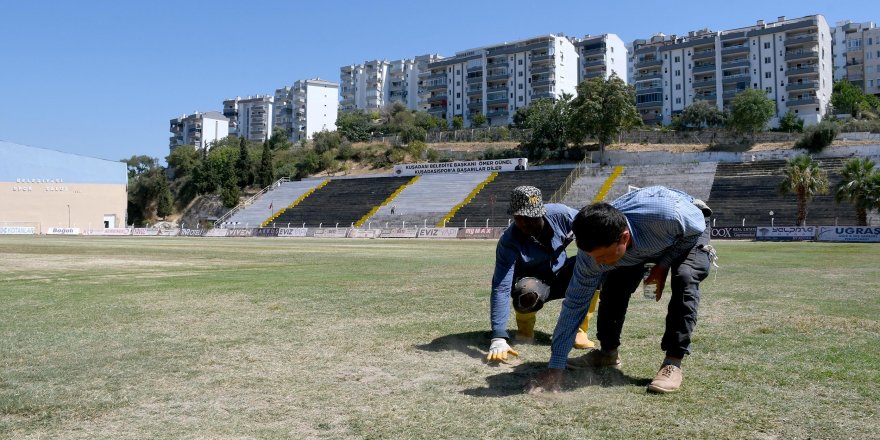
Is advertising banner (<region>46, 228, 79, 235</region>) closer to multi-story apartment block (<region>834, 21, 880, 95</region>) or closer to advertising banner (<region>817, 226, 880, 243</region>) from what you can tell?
advertising banner (<region>817, 226, 880, 243</region>)

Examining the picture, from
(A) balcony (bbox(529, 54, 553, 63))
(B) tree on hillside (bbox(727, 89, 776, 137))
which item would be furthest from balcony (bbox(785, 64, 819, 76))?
(A) balcony (bbox(529, 54, 553, 63))

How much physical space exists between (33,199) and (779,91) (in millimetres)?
103128

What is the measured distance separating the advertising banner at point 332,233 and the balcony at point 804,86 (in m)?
75.7

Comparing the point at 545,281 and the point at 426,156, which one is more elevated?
the point at 426,156

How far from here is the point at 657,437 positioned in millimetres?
3082

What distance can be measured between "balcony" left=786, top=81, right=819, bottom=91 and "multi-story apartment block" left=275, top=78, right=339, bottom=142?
9810 centimetres

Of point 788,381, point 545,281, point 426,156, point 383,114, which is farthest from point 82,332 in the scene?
point 383,114

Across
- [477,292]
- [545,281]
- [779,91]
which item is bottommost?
[477,292]

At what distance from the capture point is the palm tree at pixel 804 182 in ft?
139

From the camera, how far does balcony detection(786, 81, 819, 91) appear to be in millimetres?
91625

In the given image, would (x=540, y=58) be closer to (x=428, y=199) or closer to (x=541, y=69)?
(x=541, y=69)

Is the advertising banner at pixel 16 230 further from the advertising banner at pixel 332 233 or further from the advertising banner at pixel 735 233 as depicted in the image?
the advertising banner at pixel 735 233

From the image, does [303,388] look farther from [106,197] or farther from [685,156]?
[106,197]

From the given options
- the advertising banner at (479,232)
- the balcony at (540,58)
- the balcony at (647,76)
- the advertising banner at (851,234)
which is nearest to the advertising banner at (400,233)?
the advertising banner at (479,232)
